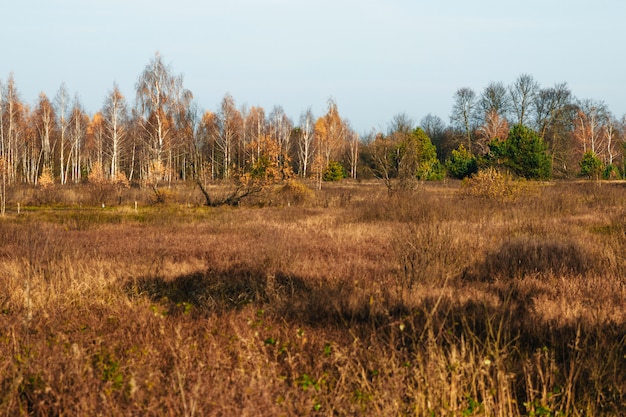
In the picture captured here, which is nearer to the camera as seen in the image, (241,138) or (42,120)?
(42,120)

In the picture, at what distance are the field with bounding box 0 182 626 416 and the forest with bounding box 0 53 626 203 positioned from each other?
58.2 ft

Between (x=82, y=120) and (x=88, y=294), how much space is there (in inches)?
2106

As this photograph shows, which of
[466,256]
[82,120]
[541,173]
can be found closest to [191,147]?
[82,120]

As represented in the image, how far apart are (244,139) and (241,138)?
27.3ft

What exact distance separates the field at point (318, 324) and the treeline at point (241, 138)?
18294mm

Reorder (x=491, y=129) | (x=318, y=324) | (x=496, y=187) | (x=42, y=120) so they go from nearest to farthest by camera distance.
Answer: (x=318, y=324) → (x=496, y=187) → (x=42, y=120) → (x=491, y=129)

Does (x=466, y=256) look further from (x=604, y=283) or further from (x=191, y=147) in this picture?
(x=191, y=147)

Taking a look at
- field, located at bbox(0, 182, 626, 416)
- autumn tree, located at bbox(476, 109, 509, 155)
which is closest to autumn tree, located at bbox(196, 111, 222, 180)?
autumn tree, located at bbox(476, 109, 509, 155)

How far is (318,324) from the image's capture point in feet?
18.2

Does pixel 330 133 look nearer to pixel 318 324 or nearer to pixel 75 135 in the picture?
pixel 75 135

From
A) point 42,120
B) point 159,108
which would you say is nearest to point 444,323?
point 159,108

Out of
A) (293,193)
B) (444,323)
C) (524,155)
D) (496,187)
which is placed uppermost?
(524,155)

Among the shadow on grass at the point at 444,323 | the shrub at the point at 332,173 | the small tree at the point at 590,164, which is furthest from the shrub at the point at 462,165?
the shadow on grass at the point at 444,323

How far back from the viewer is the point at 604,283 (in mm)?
7262
